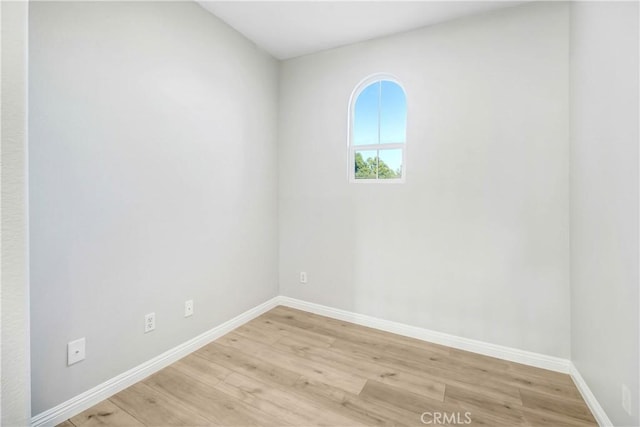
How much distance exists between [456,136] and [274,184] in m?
1.87

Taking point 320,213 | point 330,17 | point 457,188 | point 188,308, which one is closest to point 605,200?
point 457,188

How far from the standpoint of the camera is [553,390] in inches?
72.3

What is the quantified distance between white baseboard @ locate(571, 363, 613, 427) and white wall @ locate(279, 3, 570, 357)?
17 cm

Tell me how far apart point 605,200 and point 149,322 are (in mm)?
2864

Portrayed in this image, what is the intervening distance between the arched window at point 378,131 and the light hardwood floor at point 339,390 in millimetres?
1559

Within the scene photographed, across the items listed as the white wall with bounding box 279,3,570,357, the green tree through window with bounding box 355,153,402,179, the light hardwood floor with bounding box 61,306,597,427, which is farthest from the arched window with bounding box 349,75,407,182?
the light hardwood floor with bounding box 61,306,597,427

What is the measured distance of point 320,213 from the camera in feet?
9.82

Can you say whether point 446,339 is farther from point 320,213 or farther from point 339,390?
point 320,213

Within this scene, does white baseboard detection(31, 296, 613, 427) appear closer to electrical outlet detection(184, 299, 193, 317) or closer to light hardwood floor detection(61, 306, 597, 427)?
light hardwood floor detection(61, 306, 597, 427)

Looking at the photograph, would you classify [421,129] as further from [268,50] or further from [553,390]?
[553,390]

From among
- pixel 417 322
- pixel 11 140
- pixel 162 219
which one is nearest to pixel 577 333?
pixel 417 322

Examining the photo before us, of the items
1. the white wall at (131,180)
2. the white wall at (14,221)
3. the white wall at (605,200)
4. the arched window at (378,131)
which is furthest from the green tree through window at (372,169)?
the white wall at (14,221)

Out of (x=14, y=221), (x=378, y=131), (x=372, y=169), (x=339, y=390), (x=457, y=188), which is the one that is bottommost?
(x=339, y=390)

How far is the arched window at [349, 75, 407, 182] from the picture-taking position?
2.65 metres
